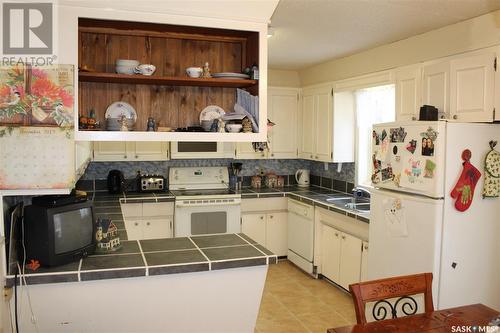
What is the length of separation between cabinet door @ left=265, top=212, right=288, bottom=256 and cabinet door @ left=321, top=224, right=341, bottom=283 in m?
0.71

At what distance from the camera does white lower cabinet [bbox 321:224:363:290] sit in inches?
157

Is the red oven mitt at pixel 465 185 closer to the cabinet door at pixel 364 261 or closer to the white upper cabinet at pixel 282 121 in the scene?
the cabinet door at pixel 364 261

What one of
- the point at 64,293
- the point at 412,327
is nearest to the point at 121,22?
the point at 64,293

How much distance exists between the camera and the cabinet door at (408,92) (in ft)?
11.5

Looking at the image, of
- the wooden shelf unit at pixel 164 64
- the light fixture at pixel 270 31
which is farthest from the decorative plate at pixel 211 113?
the light fixture at pixel 270 31

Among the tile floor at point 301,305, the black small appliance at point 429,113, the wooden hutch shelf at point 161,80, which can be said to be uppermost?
the wooden hutch shelf at point 161,80

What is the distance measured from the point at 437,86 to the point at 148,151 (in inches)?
116

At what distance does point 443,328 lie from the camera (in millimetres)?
1743

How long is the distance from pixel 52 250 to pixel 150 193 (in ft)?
8.91

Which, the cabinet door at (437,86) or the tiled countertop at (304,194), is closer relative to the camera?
the cabinet door at (437,86)

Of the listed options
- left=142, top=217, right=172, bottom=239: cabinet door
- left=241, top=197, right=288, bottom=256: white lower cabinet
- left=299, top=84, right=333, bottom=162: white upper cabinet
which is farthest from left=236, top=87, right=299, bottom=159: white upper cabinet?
left=142, top=217, right=172, bottom=239: cabinet door

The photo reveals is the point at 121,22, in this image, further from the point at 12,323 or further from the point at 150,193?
the point at 150,193

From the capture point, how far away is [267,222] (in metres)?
5.12

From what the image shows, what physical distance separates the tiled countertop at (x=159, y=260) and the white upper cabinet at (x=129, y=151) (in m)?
2.24
